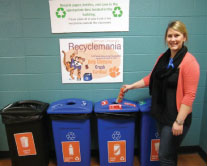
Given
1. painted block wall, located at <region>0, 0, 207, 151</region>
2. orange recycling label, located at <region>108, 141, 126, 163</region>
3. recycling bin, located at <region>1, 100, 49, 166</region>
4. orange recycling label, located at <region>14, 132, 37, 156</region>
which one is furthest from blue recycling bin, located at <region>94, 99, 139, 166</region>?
orange recycling label, located at <region>14, 132, 37, 156</region>

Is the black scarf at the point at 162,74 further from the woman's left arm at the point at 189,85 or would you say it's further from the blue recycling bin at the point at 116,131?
the blue recycling bin at the point at 116,131

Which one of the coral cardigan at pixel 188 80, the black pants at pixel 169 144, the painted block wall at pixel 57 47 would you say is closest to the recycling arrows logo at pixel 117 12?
the painted block wall at pixel 57 47

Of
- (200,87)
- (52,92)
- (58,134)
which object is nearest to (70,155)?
(58,134)

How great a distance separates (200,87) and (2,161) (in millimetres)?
2801

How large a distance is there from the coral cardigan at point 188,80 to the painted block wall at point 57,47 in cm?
76

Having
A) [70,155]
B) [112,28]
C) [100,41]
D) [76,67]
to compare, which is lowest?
[70,155]

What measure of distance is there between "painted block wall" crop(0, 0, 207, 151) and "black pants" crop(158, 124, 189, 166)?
723mm

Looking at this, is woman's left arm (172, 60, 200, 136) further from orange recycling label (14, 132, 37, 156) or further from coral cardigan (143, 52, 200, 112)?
orange recycling label (14, 132, 37, 156)

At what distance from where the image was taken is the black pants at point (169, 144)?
4.52ft

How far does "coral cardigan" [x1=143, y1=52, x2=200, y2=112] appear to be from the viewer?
3.96 feet

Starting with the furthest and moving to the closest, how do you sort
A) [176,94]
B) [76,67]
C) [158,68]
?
[76,67] < [158,68] < [176,94]

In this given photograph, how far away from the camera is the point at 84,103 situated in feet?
6.13

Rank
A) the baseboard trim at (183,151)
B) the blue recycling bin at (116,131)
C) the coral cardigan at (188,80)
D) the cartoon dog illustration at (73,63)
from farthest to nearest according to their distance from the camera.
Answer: the baseboard trim at (183,151)
the cartoon dog illustration at (73,63)
the blue recycling bin at (116,131)
the coral cardigan at (188,80)

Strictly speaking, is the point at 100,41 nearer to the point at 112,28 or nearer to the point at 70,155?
the point at 112,28
